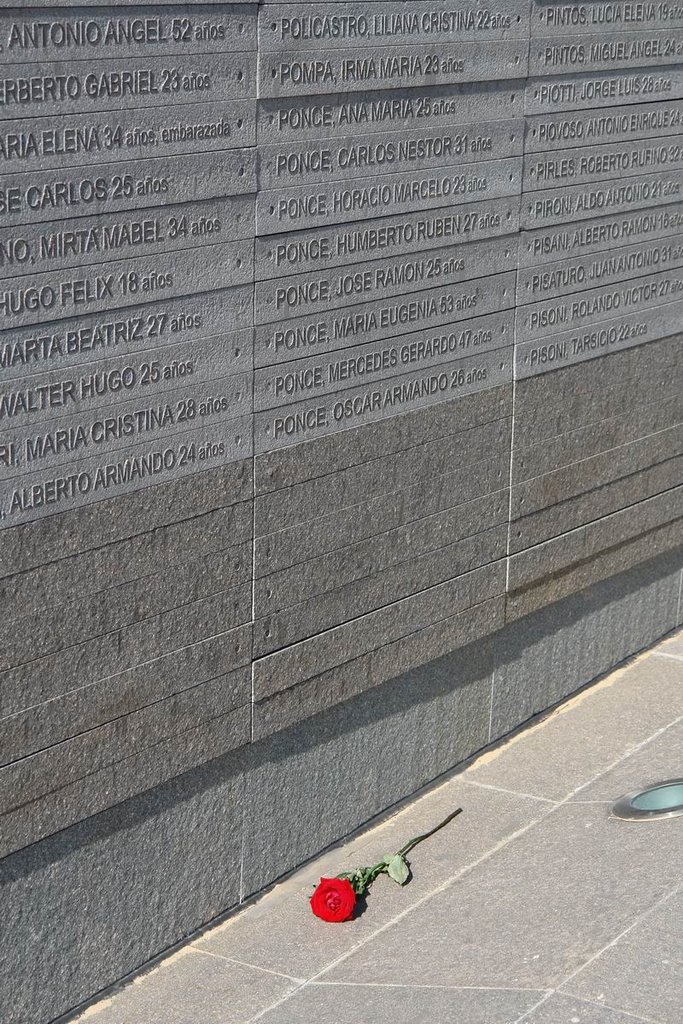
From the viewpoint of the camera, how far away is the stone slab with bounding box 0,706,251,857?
13.6ft

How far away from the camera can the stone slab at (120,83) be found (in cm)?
370

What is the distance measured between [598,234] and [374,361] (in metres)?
1.41

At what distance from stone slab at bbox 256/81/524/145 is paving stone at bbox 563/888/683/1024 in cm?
247

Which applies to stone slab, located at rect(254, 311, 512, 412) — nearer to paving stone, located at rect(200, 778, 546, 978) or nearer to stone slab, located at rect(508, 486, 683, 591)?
stone slab, located at rect(508, 486, 683, 591)

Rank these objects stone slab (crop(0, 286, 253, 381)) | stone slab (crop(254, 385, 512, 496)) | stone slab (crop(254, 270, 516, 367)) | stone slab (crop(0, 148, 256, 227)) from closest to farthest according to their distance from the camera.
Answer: stone slab (crop(0, 148, 256, 227)) < stone slab (crop(0, 286, 253, 381)) < stone slab (crop(254, 270, 516, 367)) < stone slab (crop(254, 385, 512, 496))

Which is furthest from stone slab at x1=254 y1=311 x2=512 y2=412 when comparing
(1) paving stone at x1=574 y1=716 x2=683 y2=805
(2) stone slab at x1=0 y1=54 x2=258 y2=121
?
(1) paving stone at x1=574 y1=716 x2=683 y2=805

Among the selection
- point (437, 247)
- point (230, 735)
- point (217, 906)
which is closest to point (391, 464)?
point (437, 247)

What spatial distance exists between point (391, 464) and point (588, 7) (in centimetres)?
184

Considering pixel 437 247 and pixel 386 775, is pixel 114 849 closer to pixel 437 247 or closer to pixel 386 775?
pixel 386 775

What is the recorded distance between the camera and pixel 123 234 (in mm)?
4051

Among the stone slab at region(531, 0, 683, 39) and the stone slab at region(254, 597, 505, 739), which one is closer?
the stone slab at region(254, 597, 505, 739)

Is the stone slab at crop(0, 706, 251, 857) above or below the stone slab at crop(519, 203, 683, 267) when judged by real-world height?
below

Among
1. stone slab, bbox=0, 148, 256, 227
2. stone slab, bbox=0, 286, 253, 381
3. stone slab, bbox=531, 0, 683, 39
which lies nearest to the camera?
stone slab, bbox=0, 148, 256, 227

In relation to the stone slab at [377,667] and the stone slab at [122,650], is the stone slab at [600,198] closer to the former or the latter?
the stone slab at [377,667]
